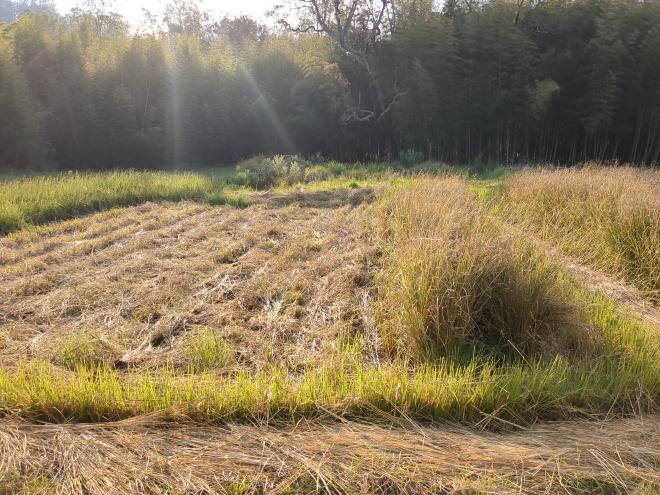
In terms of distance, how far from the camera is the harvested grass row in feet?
6.47

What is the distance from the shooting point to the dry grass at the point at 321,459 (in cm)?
157

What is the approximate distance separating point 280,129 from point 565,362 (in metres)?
19.9

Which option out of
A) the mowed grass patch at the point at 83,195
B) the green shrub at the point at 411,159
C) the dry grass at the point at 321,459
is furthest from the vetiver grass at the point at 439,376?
the green shrub at the point at 411,159

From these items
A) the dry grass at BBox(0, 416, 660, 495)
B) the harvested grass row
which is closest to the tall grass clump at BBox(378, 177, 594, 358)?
the harvested grass row

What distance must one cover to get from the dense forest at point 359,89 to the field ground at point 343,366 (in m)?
12.7

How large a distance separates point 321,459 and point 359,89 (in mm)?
20328

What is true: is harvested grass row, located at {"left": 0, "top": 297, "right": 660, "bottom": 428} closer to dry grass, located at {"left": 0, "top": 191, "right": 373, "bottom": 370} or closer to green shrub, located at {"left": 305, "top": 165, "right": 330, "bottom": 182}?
dry grass, located at {"left": 0, "top": 191, "right": 373, "bottom": 370}

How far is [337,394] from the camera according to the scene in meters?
2.03

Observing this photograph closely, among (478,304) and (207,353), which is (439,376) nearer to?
(478,304)

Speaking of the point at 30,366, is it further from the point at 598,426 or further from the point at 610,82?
the point at 610,82

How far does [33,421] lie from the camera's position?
194 centimetres

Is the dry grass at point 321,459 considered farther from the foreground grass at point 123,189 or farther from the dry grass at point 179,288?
the foreground grass at point 123,189

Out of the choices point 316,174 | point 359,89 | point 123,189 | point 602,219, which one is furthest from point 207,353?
point 359,89

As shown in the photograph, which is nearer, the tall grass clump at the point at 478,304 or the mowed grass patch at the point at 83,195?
the tall grass clump at the point at 478,304
